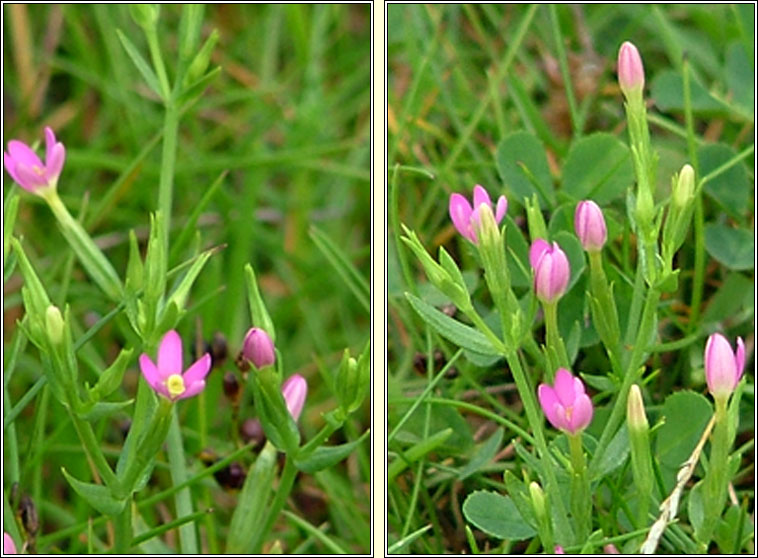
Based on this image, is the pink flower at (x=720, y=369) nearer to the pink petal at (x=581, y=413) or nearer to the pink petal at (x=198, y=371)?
the pink petal at (x=581, y=413)

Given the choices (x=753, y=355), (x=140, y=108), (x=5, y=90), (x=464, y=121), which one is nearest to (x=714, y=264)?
(x=753, y=355)

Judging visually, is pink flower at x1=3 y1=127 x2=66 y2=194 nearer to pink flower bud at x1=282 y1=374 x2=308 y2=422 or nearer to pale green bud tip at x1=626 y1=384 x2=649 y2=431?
pink flower bud at x1=282 y1=374 x2=308 y2=422

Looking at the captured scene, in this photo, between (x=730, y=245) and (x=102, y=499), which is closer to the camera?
(x=102, y=499)

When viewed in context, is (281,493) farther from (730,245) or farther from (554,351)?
(730,245)

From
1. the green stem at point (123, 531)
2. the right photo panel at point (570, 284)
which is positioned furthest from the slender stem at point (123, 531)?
the right photo panel at point (570, 284)

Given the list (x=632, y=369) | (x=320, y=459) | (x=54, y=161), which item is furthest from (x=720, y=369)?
(x=54, y=161)

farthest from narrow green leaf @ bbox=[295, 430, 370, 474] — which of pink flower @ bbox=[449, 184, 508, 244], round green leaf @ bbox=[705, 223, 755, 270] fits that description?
round green leaf @ bbox=[705, 223, 755, 270]
